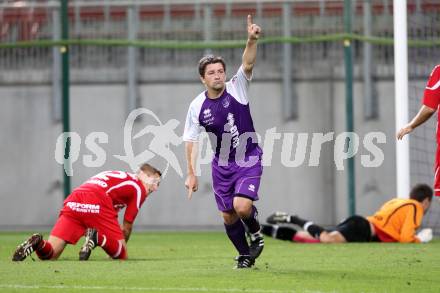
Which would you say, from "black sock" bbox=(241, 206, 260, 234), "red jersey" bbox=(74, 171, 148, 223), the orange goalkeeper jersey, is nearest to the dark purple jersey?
"black sock" bbox=(241, 206, 260, 234)

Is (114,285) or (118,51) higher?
(118,51)

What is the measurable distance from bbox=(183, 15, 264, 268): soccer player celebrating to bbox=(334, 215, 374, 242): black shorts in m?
3.80

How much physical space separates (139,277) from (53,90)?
334 inches

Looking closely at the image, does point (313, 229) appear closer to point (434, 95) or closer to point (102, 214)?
point (102, 214)

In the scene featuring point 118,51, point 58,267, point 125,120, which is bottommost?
point 58,267

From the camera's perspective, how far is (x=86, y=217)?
34.0 ft

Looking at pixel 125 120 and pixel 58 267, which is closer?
pixel 58 267

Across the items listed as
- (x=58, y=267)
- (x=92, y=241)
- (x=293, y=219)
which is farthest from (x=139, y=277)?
(x=293, y=219)

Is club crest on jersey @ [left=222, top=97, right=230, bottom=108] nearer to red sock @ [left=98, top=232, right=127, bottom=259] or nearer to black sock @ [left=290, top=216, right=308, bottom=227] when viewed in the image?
red sock @ [left=98, top=232, right=127, bottom=259]

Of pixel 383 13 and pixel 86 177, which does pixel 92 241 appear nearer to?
pixel 86 177

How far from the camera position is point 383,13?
Answer: 16.1 meters

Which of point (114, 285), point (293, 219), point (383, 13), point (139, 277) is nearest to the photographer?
point (114, 285)
